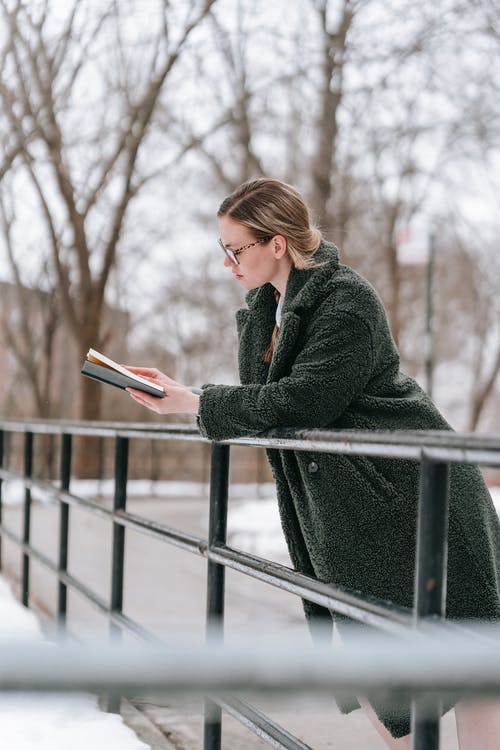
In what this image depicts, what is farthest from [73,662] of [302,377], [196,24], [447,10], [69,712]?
[196,24]

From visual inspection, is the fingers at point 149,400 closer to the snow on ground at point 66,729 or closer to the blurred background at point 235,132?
the snow on ground at point 66,729

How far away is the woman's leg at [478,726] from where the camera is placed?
2352 millimetres

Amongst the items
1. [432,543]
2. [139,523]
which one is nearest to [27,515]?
[139,523]

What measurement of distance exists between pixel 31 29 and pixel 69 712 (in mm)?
12503

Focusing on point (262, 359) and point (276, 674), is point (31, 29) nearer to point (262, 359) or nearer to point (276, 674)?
point (262, 359)

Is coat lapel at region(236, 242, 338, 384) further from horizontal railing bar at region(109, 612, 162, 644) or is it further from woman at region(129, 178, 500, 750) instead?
horizontal railing bar at region(109, 612, 162, 644)

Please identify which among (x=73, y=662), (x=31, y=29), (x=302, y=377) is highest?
(x=31, y=29)

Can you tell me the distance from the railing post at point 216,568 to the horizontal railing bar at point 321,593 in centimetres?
5

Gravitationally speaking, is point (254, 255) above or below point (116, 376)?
above

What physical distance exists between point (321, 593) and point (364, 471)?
0.36 meters

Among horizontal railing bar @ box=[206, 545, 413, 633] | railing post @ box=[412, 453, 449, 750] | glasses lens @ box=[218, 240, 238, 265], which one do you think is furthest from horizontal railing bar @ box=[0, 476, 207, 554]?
railing post @ box=[412, 453, 449, 750]

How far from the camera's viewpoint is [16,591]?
660 centimetres

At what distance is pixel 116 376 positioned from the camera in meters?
2.62

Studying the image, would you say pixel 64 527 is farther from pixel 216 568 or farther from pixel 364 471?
pixel 364 471
